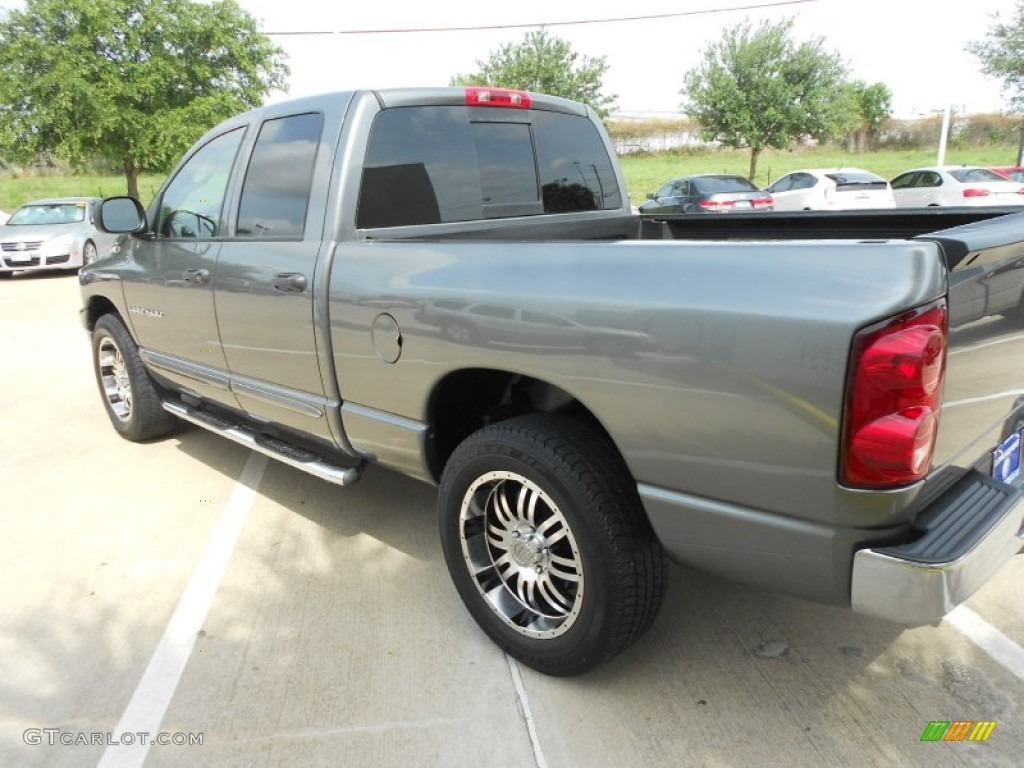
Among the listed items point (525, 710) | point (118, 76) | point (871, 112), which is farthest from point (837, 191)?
point (871, 112)

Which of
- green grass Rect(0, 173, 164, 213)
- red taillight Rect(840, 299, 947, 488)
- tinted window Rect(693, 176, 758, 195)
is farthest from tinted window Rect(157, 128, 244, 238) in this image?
green grass Rect(0, 173, 164, 213)

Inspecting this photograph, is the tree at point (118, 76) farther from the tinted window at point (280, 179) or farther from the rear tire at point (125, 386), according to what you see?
the tinted window at point (280, 179)

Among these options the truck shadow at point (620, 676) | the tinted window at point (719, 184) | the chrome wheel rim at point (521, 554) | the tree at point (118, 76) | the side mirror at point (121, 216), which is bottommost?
the truck shadow at point (620, 676)

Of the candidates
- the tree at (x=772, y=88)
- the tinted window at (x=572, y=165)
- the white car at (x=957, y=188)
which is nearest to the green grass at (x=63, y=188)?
the tree at (x=772, y=88)

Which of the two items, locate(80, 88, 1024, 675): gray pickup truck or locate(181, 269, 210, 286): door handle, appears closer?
locate(80, 88, 1024, 675): gray pickup truck

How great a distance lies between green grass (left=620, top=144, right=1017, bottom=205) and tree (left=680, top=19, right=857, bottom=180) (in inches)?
176

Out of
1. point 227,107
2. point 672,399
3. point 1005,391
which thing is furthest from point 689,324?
point 227,107

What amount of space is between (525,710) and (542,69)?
26252 mm

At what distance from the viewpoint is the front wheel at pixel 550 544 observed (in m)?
2.21

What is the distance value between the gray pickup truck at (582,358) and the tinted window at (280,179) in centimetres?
2

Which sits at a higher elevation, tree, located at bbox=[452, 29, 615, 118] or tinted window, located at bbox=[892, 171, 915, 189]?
tree, located at bbox=[452, 29, 615, 118]

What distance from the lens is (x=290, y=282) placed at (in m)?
3.03

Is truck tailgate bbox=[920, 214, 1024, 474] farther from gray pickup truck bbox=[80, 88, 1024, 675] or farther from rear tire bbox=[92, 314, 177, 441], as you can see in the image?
rear tire bbox=[92, 314, 177, 441]

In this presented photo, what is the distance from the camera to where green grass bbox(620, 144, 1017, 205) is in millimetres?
33406
